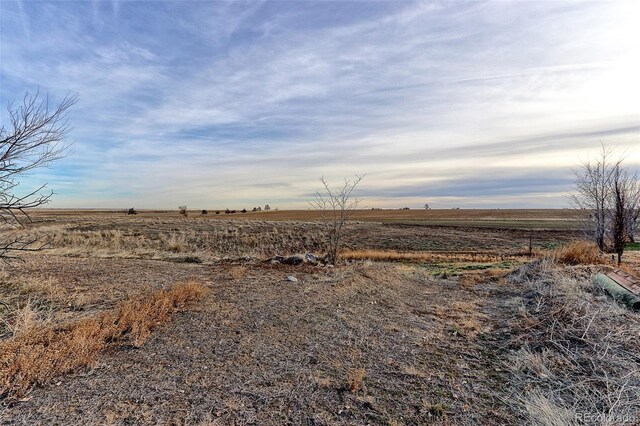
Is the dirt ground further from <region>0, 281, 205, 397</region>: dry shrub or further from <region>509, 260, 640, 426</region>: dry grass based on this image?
<region>509, 260, 640, 426</region>: dry grass

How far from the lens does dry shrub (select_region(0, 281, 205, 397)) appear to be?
171 inches

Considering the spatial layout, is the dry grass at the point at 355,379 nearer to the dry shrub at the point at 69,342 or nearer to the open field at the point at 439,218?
the dry shrub at the point at 69,342

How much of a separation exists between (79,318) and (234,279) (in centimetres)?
446

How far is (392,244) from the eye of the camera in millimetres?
31203

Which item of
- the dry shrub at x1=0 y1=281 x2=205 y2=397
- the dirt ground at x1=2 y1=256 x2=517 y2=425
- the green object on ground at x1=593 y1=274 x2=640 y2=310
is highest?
the green object on ground at x1=593 y1=274 x2=640 y2=310

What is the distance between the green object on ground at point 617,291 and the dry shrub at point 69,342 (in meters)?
8.67

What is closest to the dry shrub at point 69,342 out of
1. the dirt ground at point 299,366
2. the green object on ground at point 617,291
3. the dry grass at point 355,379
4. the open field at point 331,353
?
the open field at point 331,353

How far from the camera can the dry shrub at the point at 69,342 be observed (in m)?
4.34

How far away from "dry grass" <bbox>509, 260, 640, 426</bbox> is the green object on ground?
0.21 meters

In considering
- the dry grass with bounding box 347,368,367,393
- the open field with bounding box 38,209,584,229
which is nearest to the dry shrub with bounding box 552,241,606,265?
the dry grass with bounding box 347,368,367,393

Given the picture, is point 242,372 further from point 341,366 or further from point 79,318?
point 79,318

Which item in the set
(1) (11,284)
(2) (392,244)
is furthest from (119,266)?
(2) (392,244)

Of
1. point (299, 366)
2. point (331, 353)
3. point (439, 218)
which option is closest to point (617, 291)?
point (331, 353)

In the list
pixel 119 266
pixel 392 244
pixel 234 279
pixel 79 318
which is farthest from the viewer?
pixel 392 244
